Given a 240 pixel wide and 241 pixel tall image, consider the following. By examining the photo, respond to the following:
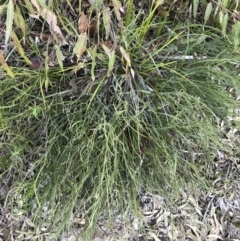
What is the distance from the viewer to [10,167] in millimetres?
1199

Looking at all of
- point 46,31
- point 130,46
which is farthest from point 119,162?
point 46,31

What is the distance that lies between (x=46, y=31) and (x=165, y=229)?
730mm

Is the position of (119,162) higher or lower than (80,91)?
lower

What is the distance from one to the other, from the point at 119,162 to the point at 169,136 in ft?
0.56

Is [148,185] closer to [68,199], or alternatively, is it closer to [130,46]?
[68,199]

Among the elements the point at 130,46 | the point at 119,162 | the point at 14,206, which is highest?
the point at 130,46

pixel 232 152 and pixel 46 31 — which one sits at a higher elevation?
pixel 46 31

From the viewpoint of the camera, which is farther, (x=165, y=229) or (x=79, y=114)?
(x=165, y=229)

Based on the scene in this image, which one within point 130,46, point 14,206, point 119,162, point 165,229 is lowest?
point 165,229

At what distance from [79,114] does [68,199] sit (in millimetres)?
258

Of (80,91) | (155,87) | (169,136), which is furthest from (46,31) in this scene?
(169,136)

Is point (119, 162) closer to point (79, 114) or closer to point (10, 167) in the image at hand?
point (79, 114)

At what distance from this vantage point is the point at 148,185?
1.25 meters

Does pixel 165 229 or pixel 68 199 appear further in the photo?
pixel 165 229
